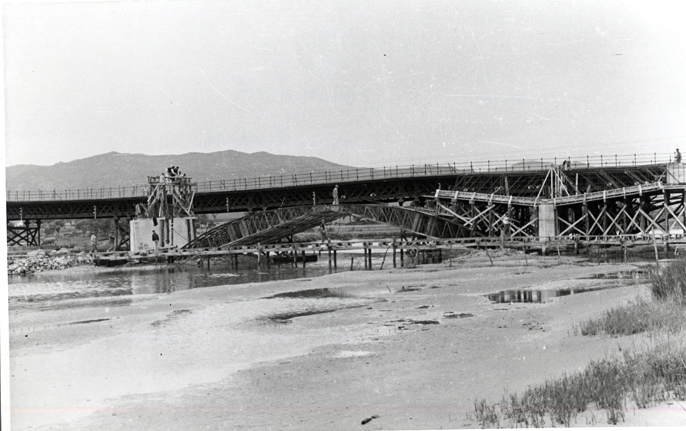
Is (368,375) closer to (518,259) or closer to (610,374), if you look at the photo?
(610,374)

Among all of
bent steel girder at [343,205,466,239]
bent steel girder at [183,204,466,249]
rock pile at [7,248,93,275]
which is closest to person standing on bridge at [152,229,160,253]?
bent steel girder at [183,204,466,249]

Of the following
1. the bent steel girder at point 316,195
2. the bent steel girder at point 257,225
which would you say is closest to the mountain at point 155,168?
the bent steel girder at point 316,195

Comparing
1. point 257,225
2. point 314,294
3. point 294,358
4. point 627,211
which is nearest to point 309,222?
point 257,225

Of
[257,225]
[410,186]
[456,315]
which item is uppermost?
[410,186]

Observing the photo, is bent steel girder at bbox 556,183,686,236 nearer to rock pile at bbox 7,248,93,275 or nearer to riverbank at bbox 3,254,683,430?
riverbank at bbox 3,254,683,430

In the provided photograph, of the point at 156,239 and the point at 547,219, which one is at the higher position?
the point at 547,219

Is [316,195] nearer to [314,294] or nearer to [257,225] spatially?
[257,225]
